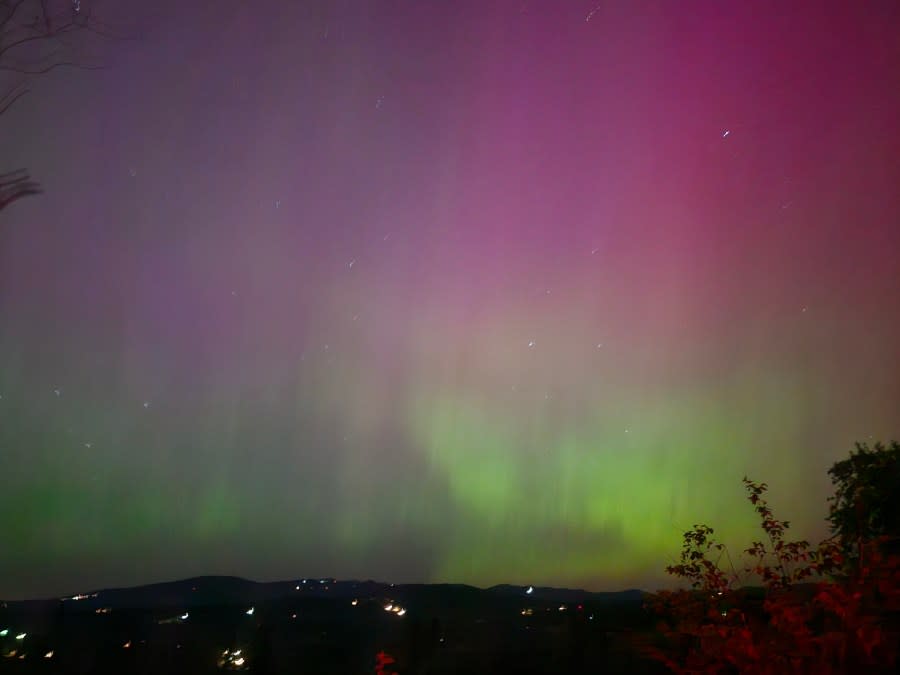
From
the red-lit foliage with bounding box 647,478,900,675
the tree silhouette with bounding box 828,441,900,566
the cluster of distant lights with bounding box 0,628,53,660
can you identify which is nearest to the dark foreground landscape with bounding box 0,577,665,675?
the cluster of distant lights with bounding box 0,628,53,660

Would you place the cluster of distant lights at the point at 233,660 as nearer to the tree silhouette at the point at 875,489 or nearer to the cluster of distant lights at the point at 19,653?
the cluster of distant lights at the point at 19,653

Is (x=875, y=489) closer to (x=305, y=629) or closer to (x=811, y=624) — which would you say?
(x=811, y=624)

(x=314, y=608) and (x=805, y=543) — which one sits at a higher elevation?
(x=314, y=608)

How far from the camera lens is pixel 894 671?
14.3ft

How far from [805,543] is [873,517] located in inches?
405

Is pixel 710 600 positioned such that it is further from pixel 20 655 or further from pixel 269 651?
pixel 20 655

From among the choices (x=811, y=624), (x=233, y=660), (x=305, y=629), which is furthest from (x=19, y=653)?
(x=811, y=624)

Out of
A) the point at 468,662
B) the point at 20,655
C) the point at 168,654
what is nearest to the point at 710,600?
the point at 468,662

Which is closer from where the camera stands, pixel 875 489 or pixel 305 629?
pixel 875 489

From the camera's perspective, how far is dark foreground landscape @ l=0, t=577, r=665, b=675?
18484mm

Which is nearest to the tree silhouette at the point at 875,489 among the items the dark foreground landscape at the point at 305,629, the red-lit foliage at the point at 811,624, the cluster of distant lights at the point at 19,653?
the dark foreground landscape at the point at 305,629

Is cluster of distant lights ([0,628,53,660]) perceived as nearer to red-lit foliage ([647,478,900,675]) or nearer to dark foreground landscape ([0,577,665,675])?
dark foreground landscape ([0,577,665,675])

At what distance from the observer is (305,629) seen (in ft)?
95.1

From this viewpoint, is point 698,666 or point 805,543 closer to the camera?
point 698,666
